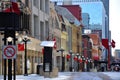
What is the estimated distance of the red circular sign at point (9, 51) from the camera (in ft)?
63.4

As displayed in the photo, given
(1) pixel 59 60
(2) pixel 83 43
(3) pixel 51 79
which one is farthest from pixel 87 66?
(3) pixel 51 79

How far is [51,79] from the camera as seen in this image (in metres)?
37.2

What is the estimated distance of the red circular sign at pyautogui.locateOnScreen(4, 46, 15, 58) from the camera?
63.4ft

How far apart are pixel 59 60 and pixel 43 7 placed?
53.3ft

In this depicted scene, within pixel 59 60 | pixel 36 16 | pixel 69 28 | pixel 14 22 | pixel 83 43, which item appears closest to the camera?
pixel 14 22

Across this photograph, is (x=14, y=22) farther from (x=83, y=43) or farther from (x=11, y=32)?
(x=83, y=43)

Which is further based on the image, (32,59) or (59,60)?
(59,60)

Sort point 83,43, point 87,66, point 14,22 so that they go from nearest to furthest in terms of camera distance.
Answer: point 14,22
point 87,66
point 83,43

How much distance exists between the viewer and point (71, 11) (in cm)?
12731

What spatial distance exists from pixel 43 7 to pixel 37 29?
7.24 meters

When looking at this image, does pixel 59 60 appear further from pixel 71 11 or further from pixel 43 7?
pixel 71 11

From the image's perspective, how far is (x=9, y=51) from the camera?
763 inches

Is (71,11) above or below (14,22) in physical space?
above

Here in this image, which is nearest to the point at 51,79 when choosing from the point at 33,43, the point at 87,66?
the point at 33,43
